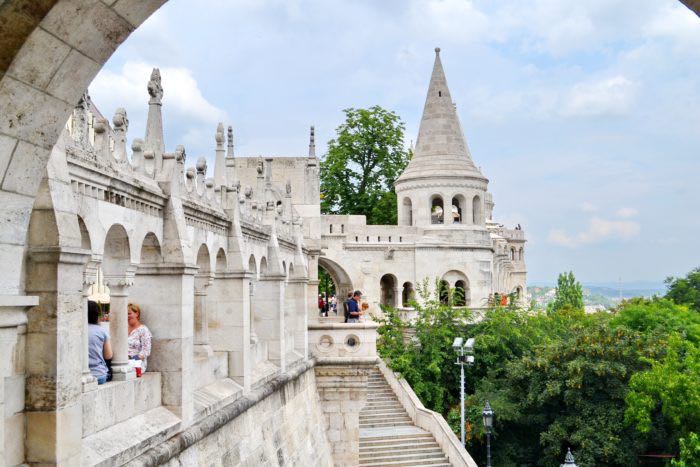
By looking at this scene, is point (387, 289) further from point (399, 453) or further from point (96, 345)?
point (96, 345)

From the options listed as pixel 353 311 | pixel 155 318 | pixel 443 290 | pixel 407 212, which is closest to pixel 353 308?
Result: pixel 353 311

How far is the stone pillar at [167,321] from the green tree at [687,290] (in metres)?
46.5

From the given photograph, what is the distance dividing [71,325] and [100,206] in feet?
5.92

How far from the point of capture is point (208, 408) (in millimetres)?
10188

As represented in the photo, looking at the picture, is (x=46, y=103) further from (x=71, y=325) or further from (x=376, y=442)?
(x=376, y=442)

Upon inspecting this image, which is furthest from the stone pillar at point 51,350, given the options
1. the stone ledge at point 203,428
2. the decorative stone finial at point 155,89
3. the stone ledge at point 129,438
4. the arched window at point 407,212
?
the arched window at point 407,212

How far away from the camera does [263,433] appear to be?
13203 mm

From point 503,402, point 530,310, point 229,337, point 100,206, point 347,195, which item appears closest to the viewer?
point 100,206

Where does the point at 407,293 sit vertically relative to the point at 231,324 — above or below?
above

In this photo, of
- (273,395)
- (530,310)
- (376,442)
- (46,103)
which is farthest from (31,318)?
(530,310)

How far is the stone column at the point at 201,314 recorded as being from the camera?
440 inches

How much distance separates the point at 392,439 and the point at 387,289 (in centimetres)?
1726

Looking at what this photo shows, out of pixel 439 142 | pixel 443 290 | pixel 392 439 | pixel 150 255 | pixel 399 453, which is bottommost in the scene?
pixel 399 453

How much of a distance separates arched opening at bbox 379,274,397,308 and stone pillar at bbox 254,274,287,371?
912 inches
